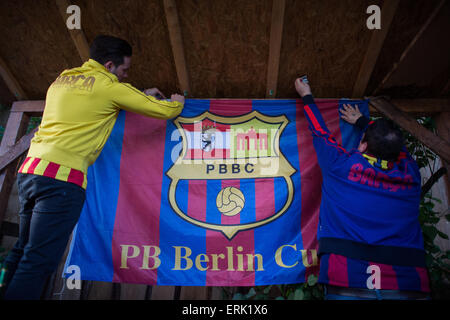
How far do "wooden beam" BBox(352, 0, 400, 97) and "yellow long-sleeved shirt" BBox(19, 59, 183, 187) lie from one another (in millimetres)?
1922

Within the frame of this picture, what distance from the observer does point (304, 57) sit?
8.75ft

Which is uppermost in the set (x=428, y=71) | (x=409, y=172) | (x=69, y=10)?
(x=69, y=10)

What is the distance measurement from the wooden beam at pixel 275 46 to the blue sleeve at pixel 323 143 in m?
0.44

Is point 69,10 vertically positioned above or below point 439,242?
above

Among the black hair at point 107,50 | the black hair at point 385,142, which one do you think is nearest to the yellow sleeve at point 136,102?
the black hair at point 107,50

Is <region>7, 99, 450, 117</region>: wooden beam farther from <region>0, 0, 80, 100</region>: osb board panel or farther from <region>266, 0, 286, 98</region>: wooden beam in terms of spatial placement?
<region>0, 0, 80, 100</region>: osb board panel

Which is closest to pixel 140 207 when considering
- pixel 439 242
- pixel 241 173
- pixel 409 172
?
pixel 241 173

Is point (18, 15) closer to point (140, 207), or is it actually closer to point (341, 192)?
point (140, 207)

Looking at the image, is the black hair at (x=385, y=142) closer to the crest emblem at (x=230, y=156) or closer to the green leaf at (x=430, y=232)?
the crest emblem at (x=230, y=156)

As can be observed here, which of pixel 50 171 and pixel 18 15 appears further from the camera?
pixel 18 15

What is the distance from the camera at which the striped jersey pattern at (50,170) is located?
165cm

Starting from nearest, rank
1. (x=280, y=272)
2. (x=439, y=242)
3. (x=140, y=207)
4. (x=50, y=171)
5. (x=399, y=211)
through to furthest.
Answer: (x=50, y=171)
(x=399, y=211)
(x=280, y=272)
(x=140, y=207)
(x=439, y=242)

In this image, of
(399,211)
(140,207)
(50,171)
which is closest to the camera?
A: (50,171)
